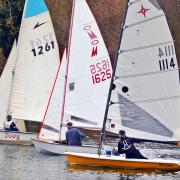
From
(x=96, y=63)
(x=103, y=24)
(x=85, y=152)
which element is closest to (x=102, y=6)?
(x=103, y=24)

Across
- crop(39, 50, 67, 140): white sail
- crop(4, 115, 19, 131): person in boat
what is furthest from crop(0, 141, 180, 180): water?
crop(4, 115, 19, 131): person in boat

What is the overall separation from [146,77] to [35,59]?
16.0m

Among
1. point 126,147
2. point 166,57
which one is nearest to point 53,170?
point 126,147

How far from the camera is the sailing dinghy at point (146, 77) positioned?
1608 inches

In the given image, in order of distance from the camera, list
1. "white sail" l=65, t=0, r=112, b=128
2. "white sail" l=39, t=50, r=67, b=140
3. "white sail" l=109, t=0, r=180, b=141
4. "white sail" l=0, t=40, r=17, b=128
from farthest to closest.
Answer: "white sail" l=0, t=40, r=17, b=128
"white sail" l=65, t=0, r=112, b=128
"white sail" l=39, t=50, r=67, b=140
"white sail" l=109, t=0, r=180, b=141

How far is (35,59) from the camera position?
186ft

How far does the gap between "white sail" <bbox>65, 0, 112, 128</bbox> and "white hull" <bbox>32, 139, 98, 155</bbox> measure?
3.24 meters

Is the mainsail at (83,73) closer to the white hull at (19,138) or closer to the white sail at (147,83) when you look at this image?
the white hull at (19,138)

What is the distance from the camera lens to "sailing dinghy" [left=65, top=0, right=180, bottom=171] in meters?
40.8

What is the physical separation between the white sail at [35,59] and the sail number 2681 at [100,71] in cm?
666

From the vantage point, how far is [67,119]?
163 ft

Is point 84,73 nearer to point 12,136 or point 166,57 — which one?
point 12,136

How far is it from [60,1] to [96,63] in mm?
23027

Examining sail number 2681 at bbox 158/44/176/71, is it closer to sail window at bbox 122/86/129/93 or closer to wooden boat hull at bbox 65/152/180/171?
sail window at bbox 122/86/129/93
